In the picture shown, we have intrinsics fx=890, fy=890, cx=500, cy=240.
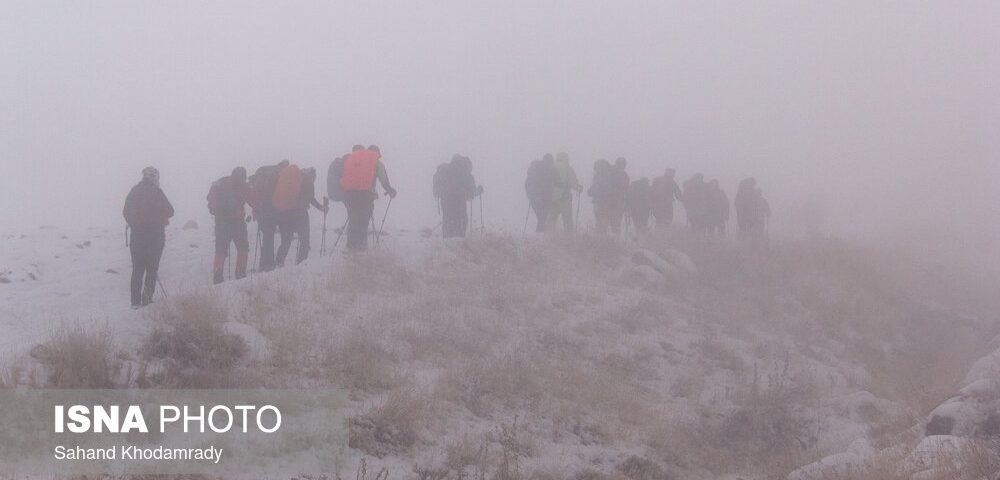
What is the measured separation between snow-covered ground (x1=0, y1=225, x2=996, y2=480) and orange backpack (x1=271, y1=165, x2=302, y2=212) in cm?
121

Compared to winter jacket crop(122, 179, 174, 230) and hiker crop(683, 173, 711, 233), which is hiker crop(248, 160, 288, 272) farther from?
hiker crop(683, 173, 711, 233)

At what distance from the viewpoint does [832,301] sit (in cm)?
1588

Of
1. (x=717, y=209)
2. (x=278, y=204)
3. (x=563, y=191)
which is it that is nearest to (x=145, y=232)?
(x=278, y=204)

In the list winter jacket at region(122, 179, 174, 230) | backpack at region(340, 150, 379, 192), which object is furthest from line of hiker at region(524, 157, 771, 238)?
winter jacket at region(122, 179, 174, 230)

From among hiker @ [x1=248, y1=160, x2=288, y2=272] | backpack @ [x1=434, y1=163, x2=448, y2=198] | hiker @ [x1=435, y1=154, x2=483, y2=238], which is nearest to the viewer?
hiker @ [x1=248, y1=160, x2=288, y2=272]

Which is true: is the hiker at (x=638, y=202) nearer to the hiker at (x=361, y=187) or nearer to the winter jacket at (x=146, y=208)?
the hiker at (x=361, y=187)

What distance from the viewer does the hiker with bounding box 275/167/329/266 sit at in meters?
13.4

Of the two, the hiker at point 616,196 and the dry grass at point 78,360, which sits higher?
the hiker at point 616,196

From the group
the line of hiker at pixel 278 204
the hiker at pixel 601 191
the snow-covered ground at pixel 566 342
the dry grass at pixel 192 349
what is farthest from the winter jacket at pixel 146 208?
the hiker at pixel 601 191

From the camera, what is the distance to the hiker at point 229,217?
12945 mm

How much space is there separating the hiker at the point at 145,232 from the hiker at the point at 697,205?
42.9ft

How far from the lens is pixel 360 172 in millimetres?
13461

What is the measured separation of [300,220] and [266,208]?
583 millimetres

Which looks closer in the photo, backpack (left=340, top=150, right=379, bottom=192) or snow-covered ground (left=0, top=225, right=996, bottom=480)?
snow-covered ground (left=0, top=225, right=996, bottom=480)
